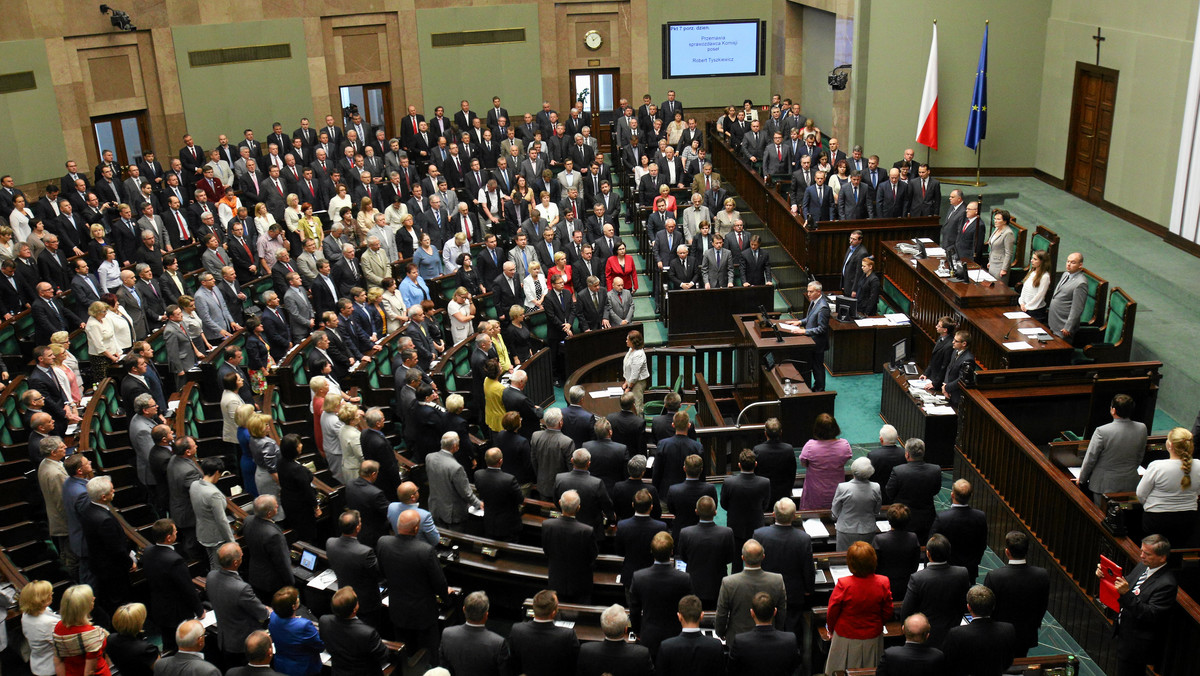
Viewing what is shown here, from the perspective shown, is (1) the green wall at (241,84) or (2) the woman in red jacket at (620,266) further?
(1) the green wall at (241,84)

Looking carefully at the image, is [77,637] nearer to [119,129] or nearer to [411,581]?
[411,581]

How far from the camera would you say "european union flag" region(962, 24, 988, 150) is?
1563cm

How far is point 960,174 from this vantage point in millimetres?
16953

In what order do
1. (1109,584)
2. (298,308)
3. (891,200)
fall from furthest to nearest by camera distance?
(891,200)
(298,308)
(1109,584)

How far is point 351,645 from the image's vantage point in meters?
5.55

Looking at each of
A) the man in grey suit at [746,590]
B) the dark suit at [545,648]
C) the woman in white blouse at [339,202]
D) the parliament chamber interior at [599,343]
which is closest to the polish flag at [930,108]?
the parliament chamber interior at [599,343]

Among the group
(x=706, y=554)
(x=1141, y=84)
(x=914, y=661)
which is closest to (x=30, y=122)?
(x=706, y=554)

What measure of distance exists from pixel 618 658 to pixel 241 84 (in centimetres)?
1595

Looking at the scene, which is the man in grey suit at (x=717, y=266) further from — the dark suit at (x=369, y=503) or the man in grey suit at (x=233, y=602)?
the man in grey suit at (x=233, y=602)

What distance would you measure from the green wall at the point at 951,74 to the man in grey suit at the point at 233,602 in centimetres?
1379

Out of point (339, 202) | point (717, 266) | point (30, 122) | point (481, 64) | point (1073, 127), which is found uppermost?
point (481, 64)

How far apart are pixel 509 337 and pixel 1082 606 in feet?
20.4

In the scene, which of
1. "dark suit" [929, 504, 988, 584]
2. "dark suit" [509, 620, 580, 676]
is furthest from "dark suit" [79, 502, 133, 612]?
"dark suit" [929, 504, 988, 584]

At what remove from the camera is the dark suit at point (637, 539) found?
6441 millimetres
